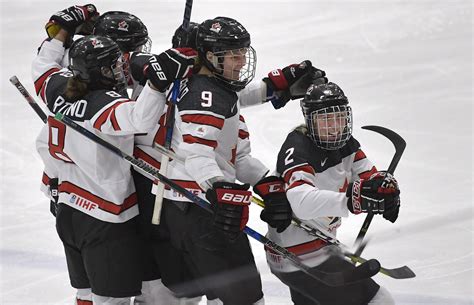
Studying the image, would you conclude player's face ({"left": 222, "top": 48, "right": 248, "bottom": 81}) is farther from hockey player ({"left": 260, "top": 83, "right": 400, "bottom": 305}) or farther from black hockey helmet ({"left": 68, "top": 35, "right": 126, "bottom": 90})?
black hockey helmet ({"left": 68, "top": 35, "right": 126, "bottom": 90})

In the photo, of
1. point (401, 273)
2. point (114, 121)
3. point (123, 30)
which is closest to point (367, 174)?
point (401, 273)

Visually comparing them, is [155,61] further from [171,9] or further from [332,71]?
[171,9]

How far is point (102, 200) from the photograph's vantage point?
3.55m

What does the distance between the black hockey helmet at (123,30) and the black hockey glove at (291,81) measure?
575mm

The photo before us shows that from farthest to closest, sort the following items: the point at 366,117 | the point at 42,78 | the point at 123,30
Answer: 1. the point at 366,117
2. the point at 123,30
3. the point at 42,78

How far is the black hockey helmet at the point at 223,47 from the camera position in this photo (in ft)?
10.8

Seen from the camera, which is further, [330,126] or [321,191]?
[330,126]

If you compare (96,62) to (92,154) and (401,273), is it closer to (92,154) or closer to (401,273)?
(92,154)

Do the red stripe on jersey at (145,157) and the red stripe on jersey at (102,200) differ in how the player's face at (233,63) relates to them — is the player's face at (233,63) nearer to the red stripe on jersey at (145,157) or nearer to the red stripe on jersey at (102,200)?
the red stripe on jersey at (145,157)

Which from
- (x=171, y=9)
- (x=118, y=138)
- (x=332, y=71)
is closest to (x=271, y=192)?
(x=118, y=138)

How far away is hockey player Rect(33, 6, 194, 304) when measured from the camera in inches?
136

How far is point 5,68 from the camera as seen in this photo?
712 centimetres

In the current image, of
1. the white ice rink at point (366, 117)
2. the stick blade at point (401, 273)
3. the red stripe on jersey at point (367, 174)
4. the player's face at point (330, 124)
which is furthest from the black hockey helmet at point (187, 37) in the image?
the white ice rink at point (366, 117)

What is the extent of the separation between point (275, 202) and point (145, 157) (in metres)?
0.57
